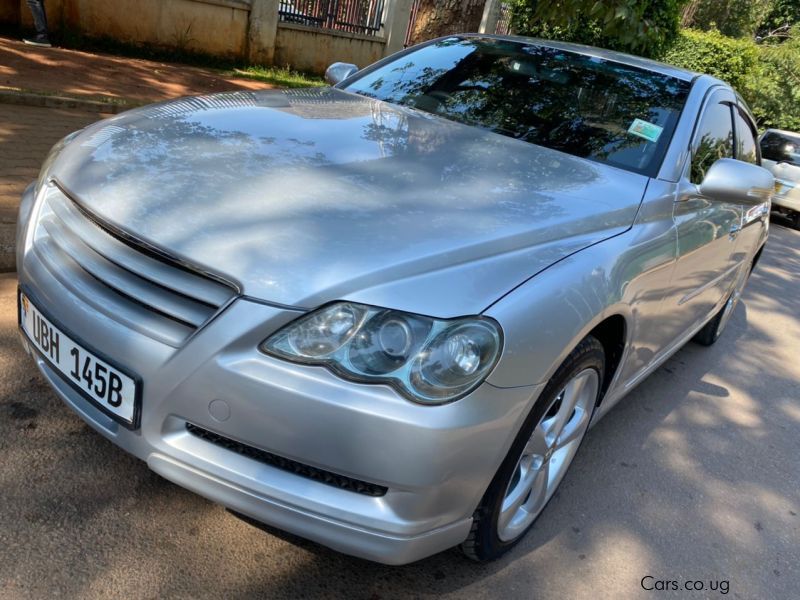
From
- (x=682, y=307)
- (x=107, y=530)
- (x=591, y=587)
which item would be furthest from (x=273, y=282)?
(x=682, y=307)

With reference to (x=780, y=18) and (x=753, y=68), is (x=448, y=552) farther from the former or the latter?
(x=780, y=18)

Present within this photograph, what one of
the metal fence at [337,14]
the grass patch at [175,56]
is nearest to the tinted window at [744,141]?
the grass patch at [175,56]

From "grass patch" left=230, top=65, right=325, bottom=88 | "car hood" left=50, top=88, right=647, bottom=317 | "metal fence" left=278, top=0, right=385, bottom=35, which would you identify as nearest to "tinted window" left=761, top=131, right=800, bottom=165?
"metal fence" left=278, top=0, right=385, bottom=35

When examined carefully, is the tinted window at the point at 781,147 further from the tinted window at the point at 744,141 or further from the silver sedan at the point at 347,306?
the silver sedan at the point at 347,306

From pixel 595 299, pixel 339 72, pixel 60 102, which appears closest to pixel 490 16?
pixel 60 102

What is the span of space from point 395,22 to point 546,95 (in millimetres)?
10175

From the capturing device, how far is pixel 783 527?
294 cm

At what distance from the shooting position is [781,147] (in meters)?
11.3

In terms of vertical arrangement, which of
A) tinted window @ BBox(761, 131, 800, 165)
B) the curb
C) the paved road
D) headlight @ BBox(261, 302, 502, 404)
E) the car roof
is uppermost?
the car roof

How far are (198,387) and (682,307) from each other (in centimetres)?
219

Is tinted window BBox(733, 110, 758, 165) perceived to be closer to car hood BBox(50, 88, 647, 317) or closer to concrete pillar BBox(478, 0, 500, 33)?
car hood BBox(50, 88, 647, 317)

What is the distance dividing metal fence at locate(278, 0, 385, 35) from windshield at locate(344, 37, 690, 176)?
8015 mm

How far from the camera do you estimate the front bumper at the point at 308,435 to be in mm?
1703

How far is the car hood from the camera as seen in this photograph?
181 centimetres
